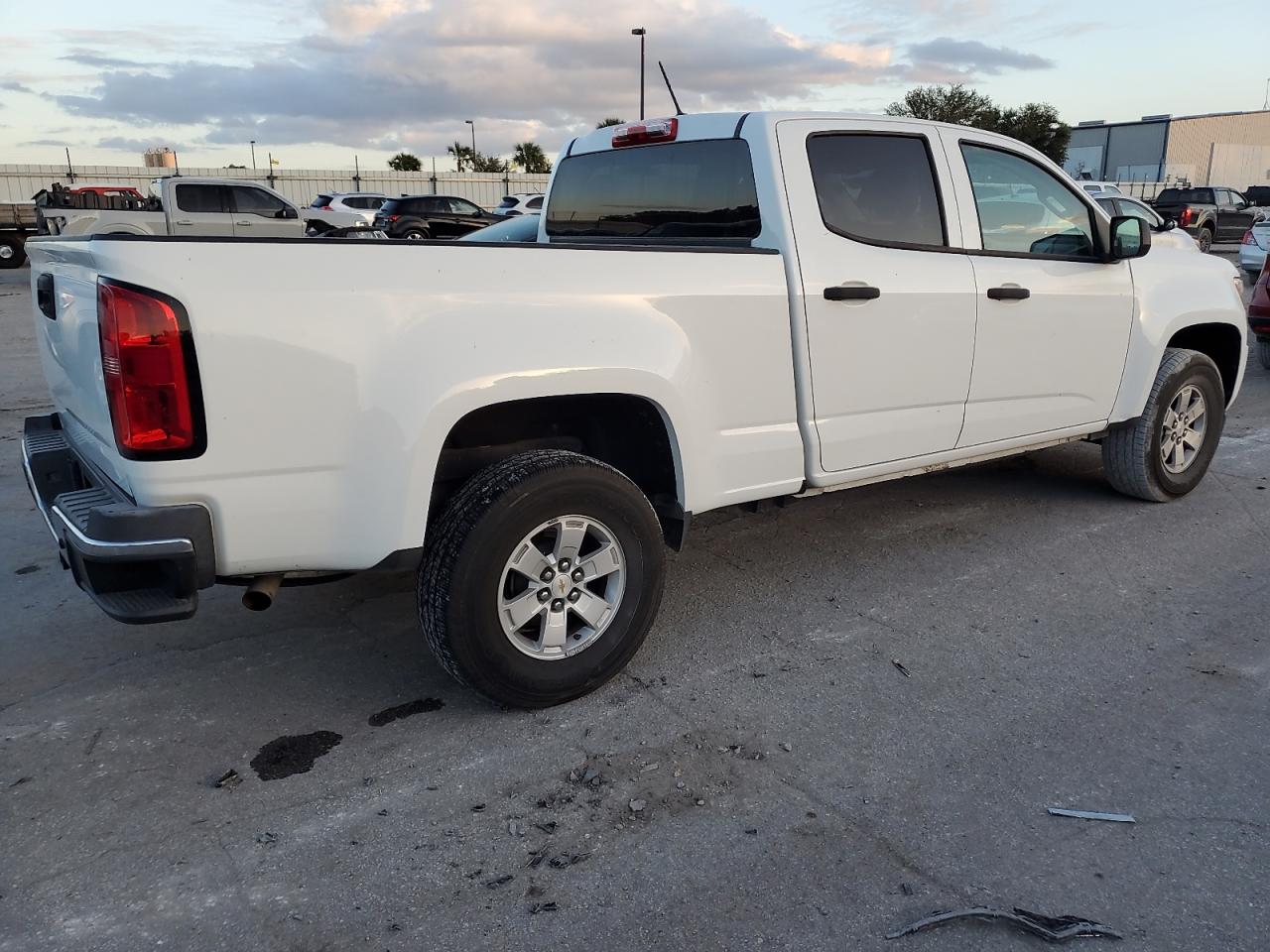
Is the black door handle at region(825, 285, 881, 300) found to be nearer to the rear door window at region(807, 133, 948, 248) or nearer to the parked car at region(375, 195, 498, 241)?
the rear door window at region(807, 133, 948, 248)

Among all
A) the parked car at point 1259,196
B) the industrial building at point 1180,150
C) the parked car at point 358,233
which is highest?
the industrial building at point 1180,150

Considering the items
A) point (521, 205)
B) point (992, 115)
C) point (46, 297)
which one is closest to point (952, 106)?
point (992, 115)

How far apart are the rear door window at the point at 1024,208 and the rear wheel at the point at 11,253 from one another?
22821 millimetres

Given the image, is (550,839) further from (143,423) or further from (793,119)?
(793,119)

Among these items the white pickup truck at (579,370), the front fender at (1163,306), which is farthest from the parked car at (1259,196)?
→ the white pickup truck at (579,370)

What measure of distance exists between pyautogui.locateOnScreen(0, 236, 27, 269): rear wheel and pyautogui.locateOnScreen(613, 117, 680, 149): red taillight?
2181 cm

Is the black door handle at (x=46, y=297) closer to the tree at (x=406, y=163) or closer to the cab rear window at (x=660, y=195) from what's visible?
the cab rear window at (x=660, y=195)

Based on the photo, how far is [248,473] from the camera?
2.81m

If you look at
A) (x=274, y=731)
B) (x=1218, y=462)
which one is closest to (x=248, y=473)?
(x=274, y=731)

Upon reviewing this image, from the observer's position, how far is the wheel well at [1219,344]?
19.1 feet

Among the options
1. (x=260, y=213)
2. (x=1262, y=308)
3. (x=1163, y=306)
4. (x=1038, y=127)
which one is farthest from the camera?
(x=1038, y=127)

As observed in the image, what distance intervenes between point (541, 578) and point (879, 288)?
1788 mm

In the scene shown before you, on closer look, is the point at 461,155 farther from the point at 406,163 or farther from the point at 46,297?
the point at 46,297

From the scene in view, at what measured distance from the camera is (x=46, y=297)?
11.6ft
